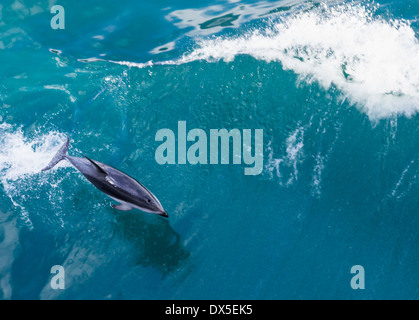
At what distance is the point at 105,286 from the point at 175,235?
3070mm

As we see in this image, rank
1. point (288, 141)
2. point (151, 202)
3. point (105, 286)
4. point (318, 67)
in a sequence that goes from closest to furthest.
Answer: point (151, 202) → point (105, 286) → point (288, 141) → point (318, 67)

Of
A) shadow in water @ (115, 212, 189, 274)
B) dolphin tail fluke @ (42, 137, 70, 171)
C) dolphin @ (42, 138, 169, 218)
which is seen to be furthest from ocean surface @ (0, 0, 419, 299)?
dolphin @ (42, 138, 169, 218)

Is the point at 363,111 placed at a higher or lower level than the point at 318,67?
lower

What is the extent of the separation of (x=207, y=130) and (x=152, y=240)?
499 cm

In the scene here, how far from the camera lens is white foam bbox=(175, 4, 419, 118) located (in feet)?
63.2

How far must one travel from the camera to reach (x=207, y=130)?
18859mm

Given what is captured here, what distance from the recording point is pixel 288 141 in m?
18.4

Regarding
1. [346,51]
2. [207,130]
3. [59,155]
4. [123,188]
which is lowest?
[123,188]

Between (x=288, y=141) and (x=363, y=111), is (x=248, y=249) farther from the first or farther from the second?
(x=363, y=111)

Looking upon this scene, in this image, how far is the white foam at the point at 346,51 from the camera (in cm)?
1925

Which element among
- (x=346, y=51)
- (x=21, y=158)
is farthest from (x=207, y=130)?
(x=21, y=158)

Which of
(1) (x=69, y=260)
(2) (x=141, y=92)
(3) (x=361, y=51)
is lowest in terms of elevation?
(1) (x=69, y=260)

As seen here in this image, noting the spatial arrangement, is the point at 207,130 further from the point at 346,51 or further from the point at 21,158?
the point at 21,158

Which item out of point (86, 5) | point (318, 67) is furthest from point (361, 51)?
point (86, 5)
